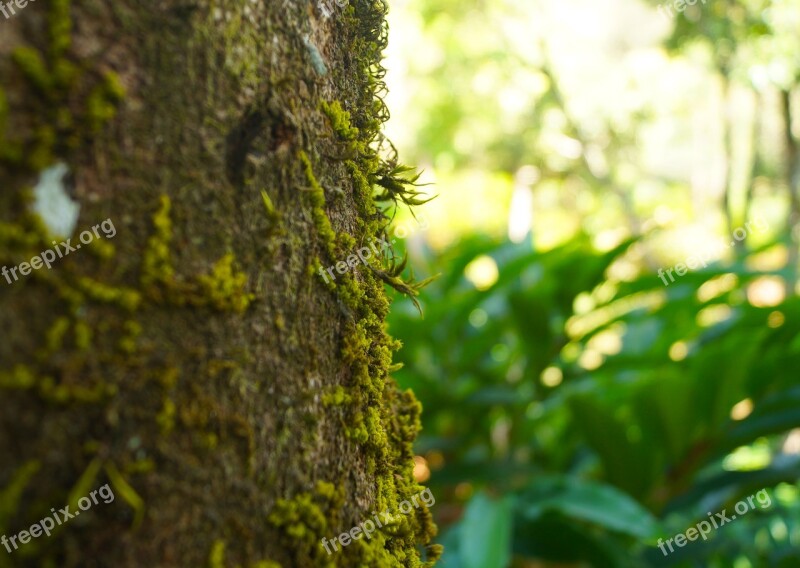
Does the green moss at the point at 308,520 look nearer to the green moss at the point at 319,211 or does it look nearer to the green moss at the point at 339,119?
the green moss at the point at 319,211

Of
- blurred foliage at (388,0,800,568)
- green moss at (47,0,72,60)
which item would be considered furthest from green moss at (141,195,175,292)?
blurred foliage at (388,0,800,568)

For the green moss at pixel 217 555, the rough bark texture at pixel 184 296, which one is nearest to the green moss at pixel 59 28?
the rough bark texture at pixel 184 296

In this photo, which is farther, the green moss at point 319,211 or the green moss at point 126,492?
the green moss at point 319,211

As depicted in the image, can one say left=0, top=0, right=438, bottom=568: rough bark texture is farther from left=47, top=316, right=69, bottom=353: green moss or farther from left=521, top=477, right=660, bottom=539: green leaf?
left=521, top=477, right=660, bottom=539: green leaf

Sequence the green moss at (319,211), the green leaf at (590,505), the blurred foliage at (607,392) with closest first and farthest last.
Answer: the green moss at (319,211) → the green leaf at (590,505) → the blurred foliage at (607,392)

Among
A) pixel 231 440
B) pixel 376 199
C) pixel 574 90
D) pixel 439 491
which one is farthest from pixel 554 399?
pixel 574 90

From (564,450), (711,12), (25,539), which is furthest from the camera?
(711,12)

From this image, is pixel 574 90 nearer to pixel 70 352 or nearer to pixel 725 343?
pixel 725 343

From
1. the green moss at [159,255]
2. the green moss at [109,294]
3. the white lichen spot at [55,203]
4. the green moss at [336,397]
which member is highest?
the white lichen spot at [55,203]
